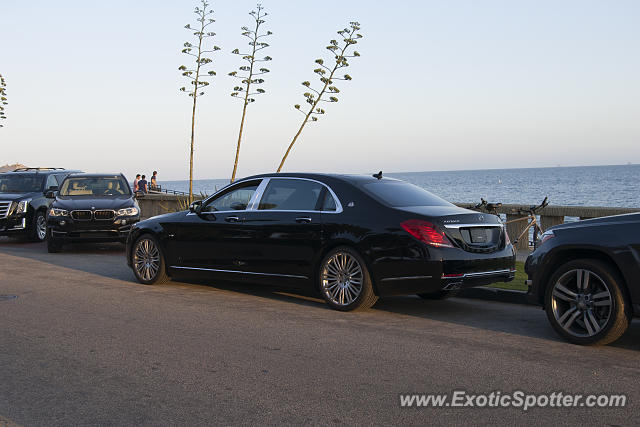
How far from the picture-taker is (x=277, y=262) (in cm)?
898

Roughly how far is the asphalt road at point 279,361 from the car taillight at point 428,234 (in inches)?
32.8

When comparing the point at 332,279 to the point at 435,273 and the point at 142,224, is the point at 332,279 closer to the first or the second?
the point at 435,273

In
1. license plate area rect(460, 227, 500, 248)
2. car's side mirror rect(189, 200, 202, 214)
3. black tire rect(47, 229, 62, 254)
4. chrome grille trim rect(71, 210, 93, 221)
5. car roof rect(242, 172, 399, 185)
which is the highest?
car roof rect(242, 172, 399, 185)

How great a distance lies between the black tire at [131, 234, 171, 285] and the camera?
10.5m

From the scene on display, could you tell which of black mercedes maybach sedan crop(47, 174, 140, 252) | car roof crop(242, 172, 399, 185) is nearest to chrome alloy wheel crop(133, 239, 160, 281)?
car roof crop(242, 172, 399, 185)

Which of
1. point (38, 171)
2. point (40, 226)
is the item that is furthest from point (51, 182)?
point (40, 226)

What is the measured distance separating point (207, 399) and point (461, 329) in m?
3.21

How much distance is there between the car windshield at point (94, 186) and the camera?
1678 centimetres

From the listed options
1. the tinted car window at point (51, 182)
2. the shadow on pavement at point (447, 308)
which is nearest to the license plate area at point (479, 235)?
the shadow on pavement at point (447, 308)

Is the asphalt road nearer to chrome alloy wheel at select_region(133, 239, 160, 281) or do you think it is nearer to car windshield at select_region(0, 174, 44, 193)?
chrome alloy wheel at select_region(133, 239, 160, 281)

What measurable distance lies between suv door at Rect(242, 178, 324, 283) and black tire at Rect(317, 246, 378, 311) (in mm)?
226

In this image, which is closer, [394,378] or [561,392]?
[561,392]

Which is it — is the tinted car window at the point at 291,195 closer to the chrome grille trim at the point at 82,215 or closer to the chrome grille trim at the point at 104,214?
the chrome grille trim at the point at 104,214

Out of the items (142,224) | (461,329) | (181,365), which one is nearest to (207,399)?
(181,365)
